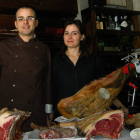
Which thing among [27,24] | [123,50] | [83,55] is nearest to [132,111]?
[83,55]

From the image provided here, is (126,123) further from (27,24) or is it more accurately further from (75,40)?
(27,24)

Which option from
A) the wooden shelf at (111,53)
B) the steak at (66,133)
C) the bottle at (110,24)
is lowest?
the steak at (66,133)

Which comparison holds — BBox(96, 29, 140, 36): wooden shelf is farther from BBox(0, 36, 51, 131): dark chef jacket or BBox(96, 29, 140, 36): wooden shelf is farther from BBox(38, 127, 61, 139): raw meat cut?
BBox(38, 127, 61, 139): raw meat cut

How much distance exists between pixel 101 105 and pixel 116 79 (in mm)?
219

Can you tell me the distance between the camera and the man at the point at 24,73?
1423mm

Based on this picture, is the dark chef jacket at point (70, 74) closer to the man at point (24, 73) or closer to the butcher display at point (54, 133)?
the man at point (24, 73)

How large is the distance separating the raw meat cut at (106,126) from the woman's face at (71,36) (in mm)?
860

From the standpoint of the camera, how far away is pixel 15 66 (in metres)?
1.44

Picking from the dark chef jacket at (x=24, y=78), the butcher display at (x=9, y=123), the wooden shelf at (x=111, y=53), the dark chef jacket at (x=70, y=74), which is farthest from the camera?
the wooden shelf at (x=111, y=53)

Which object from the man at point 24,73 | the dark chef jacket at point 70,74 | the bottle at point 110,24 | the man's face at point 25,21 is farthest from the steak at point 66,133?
the bottle at point 110,24

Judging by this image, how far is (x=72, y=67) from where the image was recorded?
169 centimetres

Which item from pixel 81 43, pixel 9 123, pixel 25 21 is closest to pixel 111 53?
pixel 81 43

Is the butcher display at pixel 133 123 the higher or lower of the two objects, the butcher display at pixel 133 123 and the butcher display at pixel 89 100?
the lower

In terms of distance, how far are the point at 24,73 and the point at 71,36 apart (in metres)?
0.57
